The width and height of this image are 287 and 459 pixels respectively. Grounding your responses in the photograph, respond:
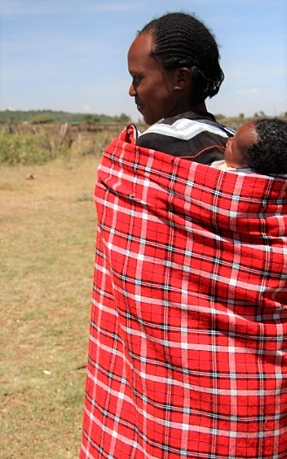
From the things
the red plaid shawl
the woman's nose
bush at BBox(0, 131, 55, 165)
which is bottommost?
bush at BBox(0, 131, 55, 165)

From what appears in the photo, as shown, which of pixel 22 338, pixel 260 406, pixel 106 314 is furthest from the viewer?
pixel 22 338

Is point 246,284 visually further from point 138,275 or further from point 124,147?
point 124,147

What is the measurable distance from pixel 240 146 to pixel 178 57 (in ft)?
0.98

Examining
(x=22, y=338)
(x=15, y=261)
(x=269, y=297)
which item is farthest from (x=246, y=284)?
(x=15, y=261)

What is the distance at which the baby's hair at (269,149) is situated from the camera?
135 cm

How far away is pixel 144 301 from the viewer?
1.47 m

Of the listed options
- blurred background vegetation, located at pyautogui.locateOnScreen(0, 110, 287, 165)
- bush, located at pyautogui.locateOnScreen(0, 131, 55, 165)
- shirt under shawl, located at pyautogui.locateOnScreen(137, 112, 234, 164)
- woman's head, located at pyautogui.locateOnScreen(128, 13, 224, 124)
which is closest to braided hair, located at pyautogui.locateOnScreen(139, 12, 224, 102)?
woman's head, located at pyautogui.locateOnScreen(128, 13, 224, 124)

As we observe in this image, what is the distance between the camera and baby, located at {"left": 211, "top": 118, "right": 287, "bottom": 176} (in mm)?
1350

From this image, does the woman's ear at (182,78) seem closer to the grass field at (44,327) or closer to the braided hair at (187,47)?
the braided hair at (187,47)

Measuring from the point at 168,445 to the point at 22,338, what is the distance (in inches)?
118

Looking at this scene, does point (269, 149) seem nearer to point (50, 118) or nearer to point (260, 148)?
point (260, 148)

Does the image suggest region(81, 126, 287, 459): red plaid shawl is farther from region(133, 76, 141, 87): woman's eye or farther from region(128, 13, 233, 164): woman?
region(133, 76, 141, 87): woman's eye

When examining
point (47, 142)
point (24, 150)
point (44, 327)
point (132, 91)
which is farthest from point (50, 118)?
point (132, 91)

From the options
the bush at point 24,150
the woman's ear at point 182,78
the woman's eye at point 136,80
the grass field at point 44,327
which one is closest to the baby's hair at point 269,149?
the woman's ear at point 182,78
